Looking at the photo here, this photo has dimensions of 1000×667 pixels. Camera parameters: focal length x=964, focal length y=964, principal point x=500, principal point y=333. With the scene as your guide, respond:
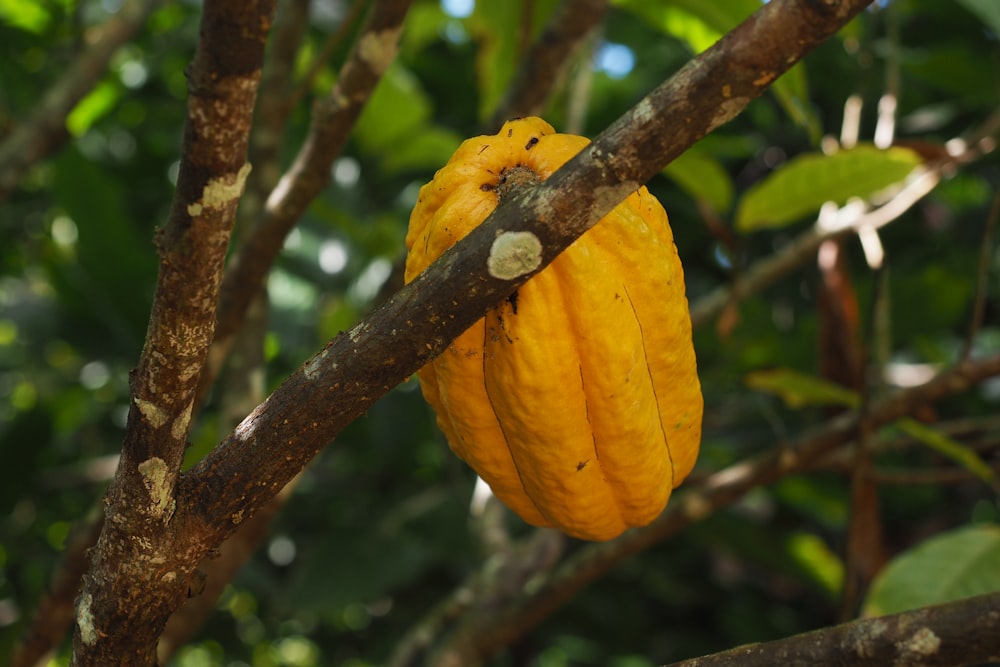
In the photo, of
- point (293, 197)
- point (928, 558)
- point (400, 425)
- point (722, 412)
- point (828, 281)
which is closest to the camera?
point (293, 197)

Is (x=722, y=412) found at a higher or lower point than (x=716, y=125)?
lower

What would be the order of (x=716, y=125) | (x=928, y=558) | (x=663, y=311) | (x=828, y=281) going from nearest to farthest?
(x=716, y=125) → (x=663, y=311) → (x=928, y=558) → (x=828, y=281)

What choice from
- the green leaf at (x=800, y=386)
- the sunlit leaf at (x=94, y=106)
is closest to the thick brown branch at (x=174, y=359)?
the green leaf at (x=800, y=386)

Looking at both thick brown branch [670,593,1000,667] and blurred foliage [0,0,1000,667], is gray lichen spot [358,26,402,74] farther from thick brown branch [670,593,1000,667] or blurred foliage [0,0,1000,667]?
thick brown branch [670,593,1000,667]

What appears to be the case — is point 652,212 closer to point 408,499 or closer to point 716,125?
point 716,125

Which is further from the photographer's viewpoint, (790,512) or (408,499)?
(790,512)

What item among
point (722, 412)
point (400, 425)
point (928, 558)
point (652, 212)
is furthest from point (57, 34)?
point (928, 558)

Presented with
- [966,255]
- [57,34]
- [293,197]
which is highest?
[57,34]
